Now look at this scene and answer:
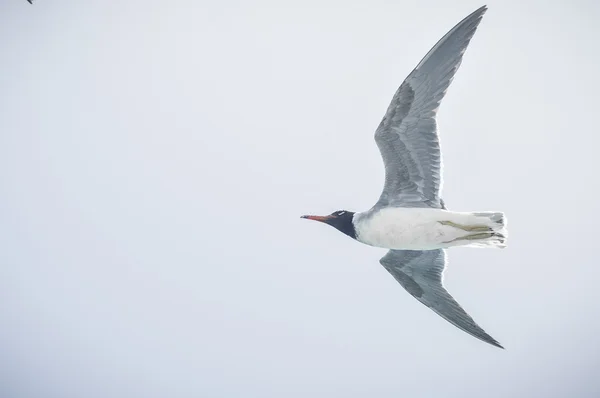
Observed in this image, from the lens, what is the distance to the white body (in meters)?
8.15

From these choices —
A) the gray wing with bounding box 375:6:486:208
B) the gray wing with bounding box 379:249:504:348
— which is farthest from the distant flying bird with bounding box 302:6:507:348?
the gray wing with bounding box 379:249:504:348

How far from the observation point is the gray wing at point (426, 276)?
9.63m

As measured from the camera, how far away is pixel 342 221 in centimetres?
927

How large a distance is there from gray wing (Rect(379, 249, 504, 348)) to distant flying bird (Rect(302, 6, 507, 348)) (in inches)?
4.6

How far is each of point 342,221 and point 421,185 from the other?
135cm

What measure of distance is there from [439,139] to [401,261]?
2.41 meters

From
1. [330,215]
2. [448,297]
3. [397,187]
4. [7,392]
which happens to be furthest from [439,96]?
[7,392]

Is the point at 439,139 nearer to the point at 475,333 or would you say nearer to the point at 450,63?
the point at 450,63

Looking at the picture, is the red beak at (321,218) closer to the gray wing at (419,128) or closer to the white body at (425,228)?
the white body at (425,228)

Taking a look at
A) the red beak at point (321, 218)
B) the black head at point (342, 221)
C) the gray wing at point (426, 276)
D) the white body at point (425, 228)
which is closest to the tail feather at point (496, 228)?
the white body at point (425, 228)

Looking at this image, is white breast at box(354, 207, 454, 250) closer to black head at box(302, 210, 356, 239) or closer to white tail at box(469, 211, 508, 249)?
black head at box(302, 210, 356, 239)

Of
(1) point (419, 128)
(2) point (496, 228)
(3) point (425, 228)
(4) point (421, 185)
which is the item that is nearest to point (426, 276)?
(3) point (425, 228)

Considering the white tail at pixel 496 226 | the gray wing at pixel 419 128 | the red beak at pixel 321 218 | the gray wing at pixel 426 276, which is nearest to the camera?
the gray wing at pixel 419 128

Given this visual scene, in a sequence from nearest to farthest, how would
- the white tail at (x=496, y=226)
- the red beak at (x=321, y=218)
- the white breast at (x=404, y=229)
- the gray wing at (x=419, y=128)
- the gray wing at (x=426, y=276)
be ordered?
1. the gray wing at (x=419, y=128)
2. the white tail at (x=496, y=226)
3. the white breast at (x=404, y=229)
4. the red beak at (x=321, y=218)
5. the gray wing at (x=426, y=276)
